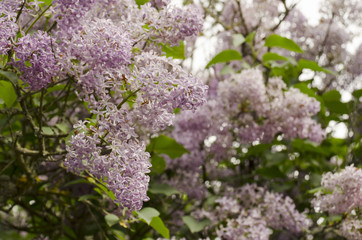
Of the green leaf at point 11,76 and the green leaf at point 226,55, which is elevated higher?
the green leaf at point 226,55

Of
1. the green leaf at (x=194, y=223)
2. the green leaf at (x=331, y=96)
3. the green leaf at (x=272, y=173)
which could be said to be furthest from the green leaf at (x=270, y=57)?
the green leaf at (x=194, y=223)

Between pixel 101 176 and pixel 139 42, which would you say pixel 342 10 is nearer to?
pixel 139 42

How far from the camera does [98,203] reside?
202 cm

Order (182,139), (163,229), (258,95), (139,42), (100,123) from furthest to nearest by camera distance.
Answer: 1. (182,139)
2. (258,95)
3. (163,229)
4. (139,42)
5. (100,123)

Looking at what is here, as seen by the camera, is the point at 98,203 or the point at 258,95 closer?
the point at 98,203

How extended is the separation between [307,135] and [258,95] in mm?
339

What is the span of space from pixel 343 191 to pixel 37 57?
1241mm

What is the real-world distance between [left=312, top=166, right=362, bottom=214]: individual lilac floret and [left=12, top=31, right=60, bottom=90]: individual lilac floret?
1173mm

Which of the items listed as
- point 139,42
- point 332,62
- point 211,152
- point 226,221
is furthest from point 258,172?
point 139,42

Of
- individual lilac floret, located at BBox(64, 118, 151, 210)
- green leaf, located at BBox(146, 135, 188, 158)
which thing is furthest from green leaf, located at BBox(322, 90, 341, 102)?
individual lilac floret, located at BBox(64, 118, 151, 210)

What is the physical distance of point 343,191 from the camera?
69.1 inches

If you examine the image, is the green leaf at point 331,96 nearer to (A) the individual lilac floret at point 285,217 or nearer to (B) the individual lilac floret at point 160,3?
(A) the individual lilac floret at point 285,217

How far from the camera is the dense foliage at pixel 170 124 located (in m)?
1.09

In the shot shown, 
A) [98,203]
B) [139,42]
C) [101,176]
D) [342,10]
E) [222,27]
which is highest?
[342,10]
